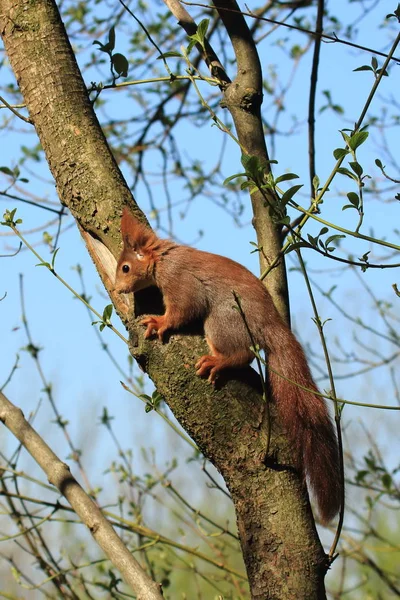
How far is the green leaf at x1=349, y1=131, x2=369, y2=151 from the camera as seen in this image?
1.85 meters

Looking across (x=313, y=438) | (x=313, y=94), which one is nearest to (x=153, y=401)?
(x=313, y=438)

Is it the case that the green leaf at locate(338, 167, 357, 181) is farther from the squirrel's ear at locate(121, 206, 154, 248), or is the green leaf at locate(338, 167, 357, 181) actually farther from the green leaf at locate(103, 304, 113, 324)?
the green leaf at locate(103, 304, 113, 324)

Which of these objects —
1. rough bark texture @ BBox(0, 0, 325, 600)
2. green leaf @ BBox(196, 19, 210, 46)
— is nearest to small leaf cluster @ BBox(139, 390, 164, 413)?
rough bark texture @ BBox(0, 0, 325, 600)

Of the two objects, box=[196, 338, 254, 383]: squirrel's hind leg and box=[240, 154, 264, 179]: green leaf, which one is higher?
box=[240, 154, 264, 179]: green leaf

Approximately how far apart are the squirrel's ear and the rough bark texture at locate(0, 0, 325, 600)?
0.02 m

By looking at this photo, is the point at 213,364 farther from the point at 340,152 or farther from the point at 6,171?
the point at 6,171

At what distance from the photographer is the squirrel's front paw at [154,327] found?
224 cm

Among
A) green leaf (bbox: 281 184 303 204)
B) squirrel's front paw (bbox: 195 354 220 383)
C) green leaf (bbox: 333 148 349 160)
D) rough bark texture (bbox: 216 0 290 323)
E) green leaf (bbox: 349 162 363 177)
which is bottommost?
squirrel's front paw (bbox: 195 354 220 383)

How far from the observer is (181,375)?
2160 mm

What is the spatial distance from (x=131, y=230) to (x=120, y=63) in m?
0.83

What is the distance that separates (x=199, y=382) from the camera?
Result: 2.14m

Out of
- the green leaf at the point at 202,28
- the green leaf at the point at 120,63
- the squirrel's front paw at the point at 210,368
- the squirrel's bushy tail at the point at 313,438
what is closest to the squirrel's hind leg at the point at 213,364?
the squirrel's front paw at the point at 210,368

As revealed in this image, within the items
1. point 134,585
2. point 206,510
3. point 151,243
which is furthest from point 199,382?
point 206,510

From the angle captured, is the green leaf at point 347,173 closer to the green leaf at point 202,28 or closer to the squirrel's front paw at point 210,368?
the squirrel's front paw at point 210,368
